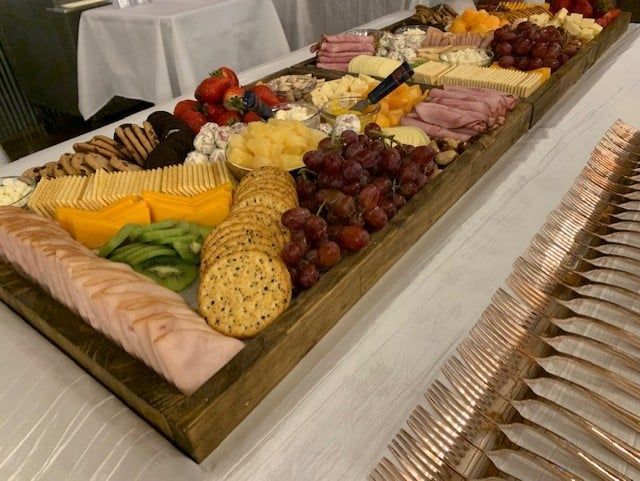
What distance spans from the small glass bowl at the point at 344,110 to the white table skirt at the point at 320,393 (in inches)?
19.8

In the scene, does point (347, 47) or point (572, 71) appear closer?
point (572, 71)

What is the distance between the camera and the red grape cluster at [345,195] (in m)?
0.89

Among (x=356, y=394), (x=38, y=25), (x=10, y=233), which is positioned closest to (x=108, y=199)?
(x=10, y=233)

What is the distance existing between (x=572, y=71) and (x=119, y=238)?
5.51ft

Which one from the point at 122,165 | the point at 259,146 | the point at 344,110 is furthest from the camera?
the point at 344,110

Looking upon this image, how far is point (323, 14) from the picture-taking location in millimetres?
4207

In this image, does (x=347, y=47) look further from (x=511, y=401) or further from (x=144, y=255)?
(x=511, y=401)

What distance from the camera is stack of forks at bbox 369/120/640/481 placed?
2.14 ft

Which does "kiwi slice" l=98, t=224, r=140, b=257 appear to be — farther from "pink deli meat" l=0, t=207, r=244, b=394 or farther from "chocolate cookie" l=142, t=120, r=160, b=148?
"chocolate cookie" l=142, t=120, r=160, b=148

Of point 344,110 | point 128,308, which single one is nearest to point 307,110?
point 344,110

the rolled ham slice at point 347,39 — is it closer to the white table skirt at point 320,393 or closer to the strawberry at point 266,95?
the strawberry at point 266,95

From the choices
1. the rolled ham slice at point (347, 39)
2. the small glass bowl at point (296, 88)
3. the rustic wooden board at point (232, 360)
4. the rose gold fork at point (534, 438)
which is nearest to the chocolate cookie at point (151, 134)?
the small glass bowl at point (296, 88)

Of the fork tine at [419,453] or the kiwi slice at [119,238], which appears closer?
the fork tine at [419,453]

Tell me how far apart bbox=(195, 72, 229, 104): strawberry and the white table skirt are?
93 cm
